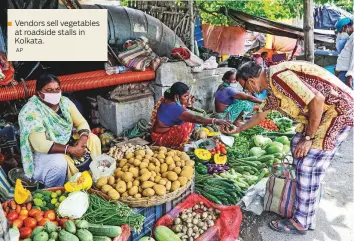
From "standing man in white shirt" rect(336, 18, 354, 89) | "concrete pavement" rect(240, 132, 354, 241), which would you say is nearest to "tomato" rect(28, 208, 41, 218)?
"concrete pavement" rect(240, 132, 354, 241)

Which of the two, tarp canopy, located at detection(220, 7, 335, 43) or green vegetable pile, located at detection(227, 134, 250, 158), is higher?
tarp canopy, located at detection(220, 7, 335, 43)

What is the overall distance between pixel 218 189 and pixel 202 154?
65 cm

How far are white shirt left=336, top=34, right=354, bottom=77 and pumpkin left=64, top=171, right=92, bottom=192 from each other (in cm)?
574

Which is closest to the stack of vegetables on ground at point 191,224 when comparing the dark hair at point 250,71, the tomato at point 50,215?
the tomato at point 50,215

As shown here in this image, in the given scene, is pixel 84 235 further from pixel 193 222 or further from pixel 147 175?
pixel 193 222

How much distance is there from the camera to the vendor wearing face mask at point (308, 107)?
3.06 metres

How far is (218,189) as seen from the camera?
3943 millimetres

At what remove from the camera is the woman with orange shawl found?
4.27 m

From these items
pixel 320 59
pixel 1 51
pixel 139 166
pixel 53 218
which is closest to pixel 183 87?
pixel 139 166

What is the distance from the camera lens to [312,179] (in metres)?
3.41

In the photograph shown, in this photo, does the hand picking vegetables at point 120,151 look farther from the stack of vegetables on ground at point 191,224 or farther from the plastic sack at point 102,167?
the stack of vegetables on ground at point 191,224

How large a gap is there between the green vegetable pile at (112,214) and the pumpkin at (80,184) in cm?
13

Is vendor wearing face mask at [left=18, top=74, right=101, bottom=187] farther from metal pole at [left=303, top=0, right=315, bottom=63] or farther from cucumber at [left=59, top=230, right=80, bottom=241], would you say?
metal pole at [left=303, top=0, right=315, bottom=63]
